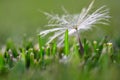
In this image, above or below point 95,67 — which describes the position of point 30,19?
above

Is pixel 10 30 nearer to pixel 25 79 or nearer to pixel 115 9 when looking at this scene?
pixel 115 9

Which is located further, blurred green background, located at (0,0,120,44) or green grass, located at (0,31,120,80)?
blurred green background, located at (0,0,120,44)

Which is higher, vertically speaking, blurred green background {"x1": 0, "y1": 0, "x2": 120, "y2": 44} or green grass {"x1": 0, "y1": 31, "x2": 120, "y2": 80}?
blurred green background {"x1": 0, "y1": 0, "x2": 120, "y2": 44}

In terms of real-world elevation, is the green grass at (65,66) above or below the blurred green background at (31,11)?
below

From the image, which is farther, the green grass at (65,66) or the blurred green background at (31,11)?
the blurred green background at (31,11)

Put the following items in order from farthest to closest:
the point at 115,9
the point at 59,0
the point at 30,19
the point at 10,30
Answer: the point at 59,0 → the point at 30,19 → the point at 115,9 → the point at 10,30

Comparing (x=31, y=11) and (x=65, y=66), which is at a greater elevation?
(x=31, y=11)

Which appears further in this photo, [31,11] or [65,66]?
[31,11]

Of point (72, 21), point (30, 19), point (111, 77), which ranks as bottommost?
point (111, 77)

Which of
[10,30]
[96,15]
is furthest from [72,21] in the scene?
[10,30]

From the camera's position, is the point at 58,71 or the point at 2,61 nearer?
the point at 58,71

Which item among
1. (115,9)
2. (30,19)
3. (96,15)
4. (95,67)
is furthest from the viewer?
(30,19)
